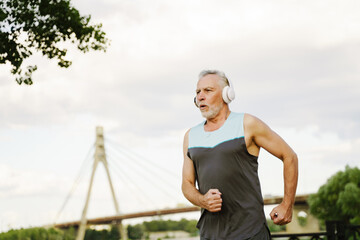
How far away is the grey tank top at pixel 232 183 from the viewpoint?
2.91 metres

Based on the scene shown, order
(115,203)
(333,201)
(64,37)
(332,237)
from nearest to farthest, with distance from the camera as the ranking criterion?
(332,237) < (64,37) < (333,201) < (115,203)

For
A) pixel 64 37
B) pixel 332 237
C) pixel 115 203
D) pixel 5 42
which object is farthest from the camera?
pixel 115 203

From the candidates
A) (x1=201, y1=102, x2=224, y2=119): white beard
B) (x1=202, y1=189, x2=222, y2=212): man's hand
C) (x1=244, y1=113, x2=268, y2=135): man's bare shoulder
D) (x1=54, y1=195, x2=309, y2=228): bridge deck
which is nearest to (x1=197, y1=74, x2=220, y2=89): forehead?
(x1=201, y1=102, x2=224, y2=119): white beard

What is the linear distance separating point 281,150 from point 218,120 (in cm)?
42

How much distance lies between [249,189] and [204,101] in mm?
587

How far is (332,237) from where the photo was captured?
22.7 ft

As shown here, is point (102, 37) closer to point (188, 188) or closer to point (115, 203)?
point (188, 188)

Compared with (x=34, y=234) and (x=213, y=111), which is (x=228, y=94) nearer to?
(x=213, y=111)

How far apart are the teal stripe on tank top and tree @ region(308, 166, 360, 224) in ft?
104

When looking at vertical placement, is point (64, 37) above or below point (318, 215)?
above

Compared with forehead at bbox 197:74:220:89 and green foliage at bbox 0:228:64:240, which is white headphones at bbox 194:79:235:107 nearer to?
forehead at bbox 197:74:220:89

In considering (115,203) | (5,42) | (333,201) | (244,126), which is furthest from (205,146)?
(115,203)

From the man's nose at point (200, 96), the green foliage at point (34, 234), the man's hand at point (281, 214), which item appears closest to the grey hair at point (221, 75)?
the man's nose at point (200, 96)

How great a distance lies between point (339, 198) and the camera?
33969 mm
